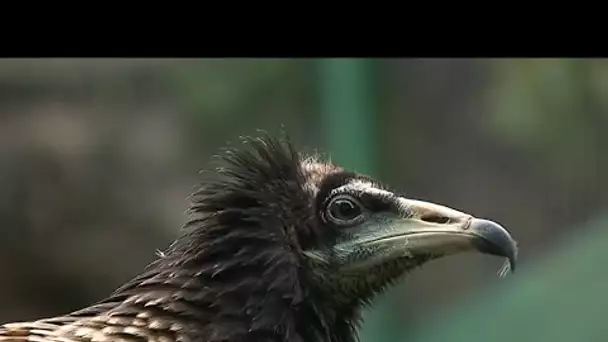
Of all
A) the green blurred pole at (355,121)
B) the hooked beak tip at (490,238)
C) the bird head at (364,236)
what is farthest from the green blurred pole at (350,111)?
the hooked beak tip at (490,238)

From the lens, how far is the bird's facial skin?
5.81 ft

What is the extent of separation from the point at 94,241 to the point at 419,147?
2.91ft

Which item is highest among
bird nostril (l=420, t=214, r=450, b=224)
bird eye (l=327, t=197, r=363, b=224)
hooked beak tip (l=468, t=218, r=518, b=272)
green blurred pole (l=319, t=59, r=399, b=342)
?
green blurred pole (l=319, t=59, r=399, b=342)

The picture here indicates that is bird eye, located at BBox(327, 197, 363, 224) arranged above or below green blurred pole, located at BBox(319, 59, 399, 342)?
below

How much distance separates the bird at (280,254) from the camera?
171 cm

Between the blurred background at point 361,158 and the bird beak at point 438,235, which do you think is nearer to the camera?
the bird beak at point 438,235

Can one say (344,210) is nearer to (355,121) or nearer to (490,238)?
(490,238)

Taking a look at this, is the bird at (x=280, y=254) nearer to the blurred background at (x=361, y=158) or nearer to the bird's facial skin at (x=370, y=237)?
the bird's facial skin at (x=370, y=237)

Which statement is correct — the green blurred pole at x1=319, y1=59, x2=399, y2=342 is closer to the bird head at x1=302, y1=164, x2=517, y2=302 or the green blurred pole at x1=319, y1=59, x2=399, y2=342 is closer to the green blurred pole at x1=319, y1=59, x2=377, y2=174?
the green blurred pole at x1=319, y1=59, x2=377, y2=174

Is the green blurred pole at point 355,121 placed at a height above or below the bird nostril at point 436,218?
above

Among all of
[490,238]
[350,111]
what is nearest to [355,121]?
[350,111]

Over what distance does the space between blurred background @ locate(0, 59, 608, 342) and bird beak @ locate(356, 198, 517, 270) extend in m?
0.90

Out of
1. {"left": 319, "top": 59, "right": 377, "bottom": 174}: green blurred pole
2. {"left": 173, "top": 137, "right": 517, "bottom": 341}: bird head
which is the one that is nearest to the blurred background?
{"left": 319, "top": 59, "right": 377, "bottom": 174}: green blurred pole

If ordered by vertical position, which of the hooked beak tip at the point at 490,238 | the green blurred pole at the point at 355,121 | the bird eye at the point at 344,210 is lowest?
the hooked beak tip at the point at 490,238
